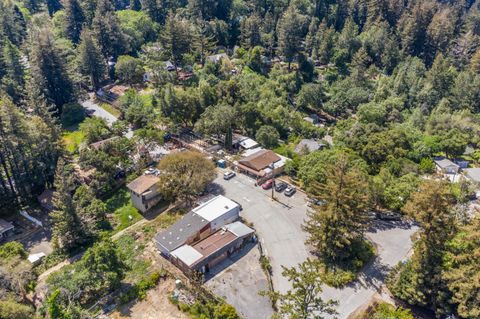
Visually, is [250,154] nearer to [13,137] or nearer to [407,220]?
[407,220]

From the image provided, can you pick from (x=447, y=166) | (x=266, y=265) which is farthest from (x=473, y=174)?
(x=266, y=265)

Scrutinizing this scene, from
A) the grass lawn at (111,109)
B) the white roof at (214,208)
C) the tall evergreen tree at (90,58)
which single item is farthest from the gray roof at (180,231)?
the tall evergreen tree at (90,58)

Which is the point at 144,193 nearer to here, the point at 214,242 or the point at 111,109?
the point at 214,242

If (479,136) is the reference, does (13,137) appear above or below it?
above

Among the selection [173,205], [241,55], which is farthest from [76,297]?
[241,55]

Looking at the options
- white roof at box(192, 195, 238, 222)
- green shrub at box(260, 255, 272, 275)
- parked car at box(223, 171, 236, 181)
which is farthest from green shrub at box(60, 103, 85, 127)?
green shrub at box(260, 255, 272, 275)

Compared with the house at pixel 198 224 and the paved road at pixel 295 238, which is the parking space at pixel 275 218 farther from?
the house at pixel 198 224
